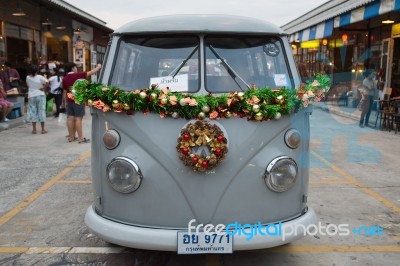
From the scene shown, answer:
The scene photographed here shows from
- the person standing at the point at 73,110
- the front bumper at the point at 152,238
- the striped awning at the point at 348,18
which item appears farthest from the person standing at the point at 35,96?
the front bumper at the point at 152,238

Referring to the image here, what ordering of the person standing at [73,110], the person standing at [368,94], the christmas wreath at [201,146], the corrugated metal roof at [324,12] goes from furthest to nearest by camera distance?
the corrugated metal roof at [324,12]
the person standing at [368,94]
the person standing at [73,110]
the christmas wreath at [201,146]

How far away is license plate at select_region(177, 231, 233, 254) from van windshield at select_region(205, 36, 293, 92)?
1292 mm

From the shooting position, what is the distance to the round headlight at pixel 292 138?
3.46 meters

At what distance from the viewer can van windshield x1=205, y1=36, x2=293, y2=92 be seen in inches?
150

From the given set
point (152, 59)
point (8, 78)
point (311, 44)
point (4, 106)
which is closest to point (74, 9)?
point (8, 78)

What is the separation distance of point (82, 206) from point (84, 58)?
2018cm

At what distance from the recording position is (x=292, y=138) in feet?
11.4

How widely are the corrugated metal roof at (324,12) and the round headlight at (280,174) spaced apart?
36.0 ft

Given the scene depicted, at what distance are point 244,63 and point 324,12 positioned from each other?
50.2 feet

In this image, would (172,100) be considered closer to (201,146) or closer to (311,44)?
(201,146)

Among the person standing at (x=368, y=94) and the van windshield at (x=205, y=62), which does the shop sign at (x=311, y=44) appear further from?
the van windshield at (x=205, y=62)

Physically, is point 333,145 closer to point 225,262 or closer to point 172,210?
point 225,262

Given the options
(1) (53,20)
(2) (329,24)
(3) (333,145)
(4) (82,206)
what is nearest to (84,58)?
(1) (53,20)

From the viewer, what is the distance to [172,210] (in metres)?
3.34
